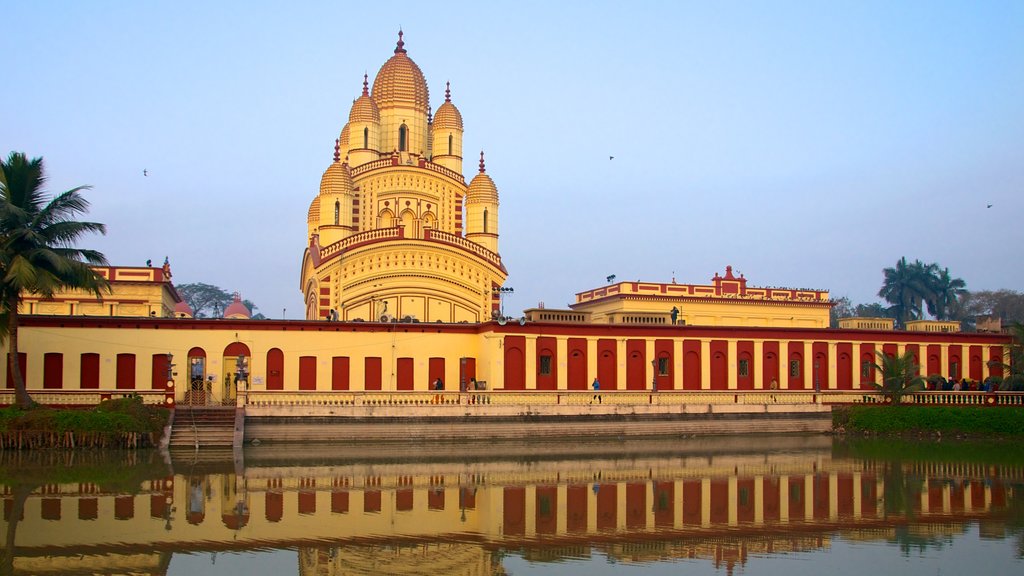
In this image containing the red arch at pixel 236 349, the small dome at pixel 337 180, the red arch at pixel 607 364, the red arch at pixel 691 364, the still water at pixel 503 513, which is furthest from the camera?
the small dome at pixel 337 180

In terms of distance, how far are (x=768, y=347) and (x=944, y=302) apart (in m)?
43.1

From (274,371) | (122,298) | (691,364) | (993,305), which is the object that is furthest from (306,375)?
(993,305)

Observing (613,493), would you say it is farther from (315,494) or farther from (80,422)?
(80,422)

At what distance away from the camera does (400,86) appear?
56.4 m

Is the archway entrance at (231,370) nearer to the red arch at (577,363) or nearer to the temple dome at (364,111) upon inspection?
the red arch at (577,363)

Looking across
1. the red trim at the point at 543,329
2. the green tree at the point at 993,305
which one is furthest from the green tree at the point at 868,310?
the red trim at the point at 543,329

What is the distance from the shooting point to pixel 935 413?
39.8 m

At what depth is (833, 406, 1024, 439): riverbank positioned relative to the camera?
39.2 metres

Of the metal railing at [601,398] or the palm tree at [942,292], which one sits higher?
the palm tree at [942,292]

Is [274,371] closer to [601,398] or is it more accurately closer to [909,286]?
[601,398]

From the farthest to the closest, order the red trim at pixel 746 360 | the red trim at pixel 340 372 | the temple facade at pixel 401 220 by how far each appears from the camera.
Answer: the temple facade at pixel 401 220 < the red trim at pixel 746 360 < the red trim at pixel 340 372

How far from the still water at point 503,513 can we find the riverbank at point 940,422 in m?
7.05

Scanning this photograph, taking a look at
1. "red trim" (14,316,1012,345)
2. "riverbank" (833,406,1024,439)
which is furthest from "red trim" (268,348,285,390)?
"riverbank" (833,406,1024,439)

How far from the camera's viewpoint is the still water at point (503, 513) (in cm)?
1678
